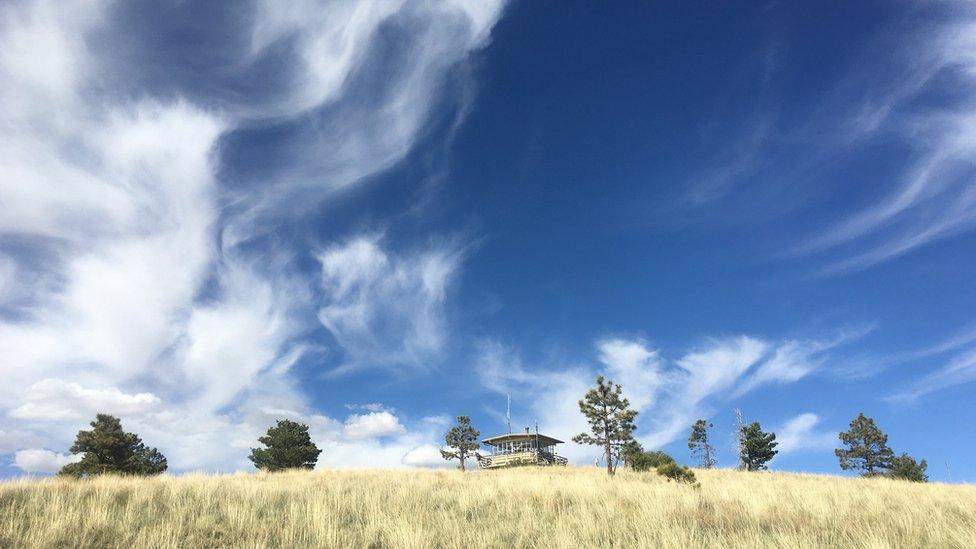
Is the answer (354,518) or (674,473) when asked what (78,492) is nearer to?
(354,518)

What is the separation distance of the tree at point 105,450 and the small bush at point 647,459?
3298 cm

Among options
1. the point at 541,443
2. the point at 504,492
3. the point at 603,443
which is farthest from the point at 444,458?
the point at 504,492

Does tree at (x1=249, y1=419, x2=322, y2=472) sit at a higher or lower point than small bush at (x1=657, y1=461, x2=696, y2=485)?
higher

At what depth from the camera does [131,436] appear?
116ft

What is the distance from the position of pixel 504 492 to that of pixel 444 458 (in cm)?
4204

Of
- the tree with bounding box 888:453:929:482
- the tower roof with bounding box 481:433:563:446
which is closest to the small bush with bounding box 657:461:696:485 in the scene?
the tree with bounding box 888:453:929:482

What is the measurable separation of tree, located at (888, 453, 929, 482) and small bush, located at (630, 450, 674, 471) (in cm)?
1637

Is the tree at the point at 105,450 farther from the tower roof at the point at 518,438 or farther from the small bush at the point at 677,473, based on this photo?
the tower roof at the point at 518,438

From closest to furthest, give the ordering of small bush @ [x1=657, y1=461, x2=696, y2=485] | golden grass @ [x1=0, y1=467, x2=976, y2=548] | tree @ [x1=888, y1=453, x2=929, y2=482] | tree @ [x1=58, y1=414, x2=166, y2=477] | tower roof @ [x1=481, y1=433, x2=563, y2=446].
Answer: golden grass @ [x1=0, y1=467, x2=976, y2=548] < small bush @ [x1=657, y1=461, x2=696, y2=485] < tree @ [x1=58, y1=414, x2=166, y2=477] < tree @ [x1=888, y1=453, x2=929, y2=482] < tower roof @ [x1=481, y1=433, x2=563, y2=446]

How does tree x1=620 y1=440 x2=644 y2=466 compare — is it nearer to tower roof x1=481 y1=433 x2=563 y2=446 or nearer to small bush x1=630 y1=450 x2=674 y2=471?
small bush x1=630 y1=450 x2=674 y2=471

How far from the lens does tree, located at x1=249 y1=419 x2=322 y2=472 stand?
4119 cm

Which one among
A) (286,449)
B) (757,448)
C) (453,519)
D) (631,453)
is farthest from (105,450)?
(757,448)

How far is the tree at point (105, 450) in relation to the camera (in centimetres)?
3203

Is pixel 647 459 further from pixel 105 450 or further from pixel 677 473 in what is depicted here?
pixel 105 450
